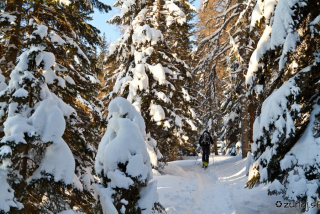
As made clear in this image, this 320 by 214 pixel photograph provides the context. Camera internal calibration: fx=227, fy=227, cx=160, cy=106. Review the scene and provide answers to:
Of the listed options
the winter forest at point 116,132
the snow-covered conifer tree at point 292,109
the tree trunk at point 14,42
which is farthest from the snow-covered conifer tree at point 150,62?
the snow-covered conifer tree at point 292,109

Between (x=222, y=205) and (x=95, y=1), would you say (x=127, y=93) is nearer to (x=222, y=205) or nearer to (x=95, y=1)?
(x=95, y=1)

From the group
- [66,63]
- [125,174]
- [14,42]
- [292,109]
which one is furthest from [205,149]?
[14,42]

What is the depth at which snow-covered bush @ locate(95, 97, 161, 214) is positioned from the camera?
3941 mm

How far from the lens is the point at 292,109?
532 cm

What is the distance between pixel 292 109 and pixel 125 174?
409cm

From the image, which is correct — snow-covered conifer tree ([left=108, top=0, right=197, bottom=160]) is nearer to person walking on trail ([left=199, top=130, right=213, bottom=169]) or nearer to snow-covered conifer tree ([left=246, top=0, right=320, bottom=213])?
person walking on trail ([left=199, top=130, right=213, bottom=169])

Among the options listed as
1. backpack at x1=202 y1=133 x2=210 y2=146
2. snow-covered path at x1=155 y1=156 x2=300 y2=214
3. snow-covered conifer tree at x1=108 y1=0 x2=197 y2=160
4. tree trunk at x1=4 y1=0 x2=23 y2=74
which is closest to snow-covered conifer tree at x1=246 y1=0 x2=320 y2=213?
snow-covered path at x1=155 y1=156 x2=300 y2=214

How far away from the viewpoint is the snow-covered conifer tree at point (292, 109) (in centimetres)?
495

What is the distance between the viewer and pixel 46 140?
4.14 meters

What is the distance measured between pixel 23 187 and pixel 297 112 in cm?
600

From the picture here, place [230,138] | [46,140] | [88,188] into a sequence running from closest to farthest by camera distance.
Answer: [46,140]
[88,188]
[230,138]

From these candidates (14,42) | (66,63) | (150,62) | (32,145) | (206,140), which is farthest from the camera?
(206,140)

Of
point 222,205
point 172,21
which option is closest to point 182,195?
point 222,205

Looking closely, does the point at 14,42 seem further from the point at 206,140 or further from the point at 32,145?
the point at 206,140
